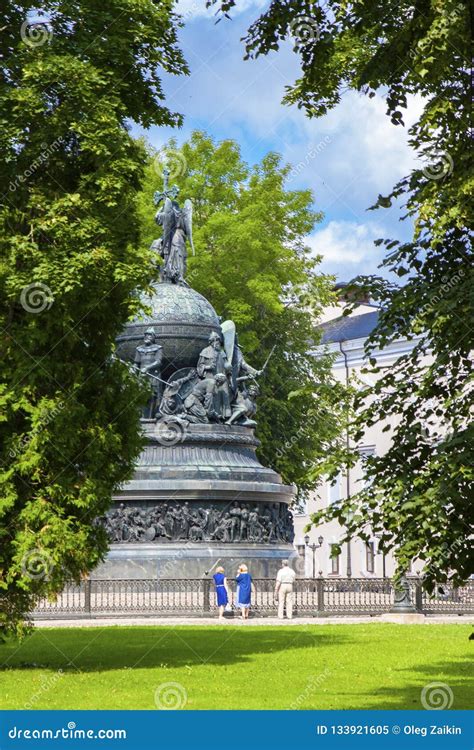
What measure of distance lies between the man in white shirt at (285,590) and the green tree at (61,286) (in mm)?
10447

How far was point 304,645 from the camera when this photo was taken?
21156 mm

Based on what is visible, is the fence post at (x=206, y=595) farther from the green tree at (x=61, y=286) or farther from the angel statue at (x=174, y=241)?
the angel statue at (x=174, y=241)

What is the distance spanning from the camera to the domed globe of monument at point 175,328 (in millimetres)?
36281

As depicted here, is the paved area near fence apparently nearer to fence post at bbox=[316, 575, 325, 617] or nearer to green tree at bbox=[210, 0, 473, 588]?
fence post at bbox=[316, 575, 325, 617]

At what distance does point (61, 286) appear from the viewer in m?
16.4

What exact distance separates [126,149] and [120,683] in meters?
7.19

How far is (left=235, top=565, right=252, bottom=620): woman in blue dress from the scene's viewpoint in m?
27.8

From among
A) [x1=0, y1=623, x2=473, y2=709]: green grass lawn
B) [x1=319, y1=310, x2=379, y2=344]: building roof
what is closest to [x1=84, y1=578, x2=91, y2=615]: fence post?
[x1=0, y1=623, x2=473, y2=709]: green grass lawn

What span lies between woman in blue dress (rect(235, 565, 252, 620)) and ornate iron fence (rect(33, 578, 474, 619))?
30 cm

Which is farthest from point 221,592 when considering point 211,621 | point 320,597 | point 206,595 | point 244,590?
point 320,597

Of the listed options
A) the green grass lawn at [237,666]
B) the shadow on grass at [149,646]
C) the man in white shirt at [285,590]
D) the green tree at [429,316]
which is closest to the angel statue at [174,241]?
the man in white shirt at [285,590]

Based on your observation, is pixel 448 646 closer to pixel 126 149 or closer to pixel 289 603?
pixel 289 603

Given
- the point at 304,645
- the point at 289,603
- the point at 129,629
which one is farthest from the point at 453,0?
the point at 289,603

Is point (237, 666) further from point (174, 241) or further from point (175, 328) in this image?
point (174, 241)
